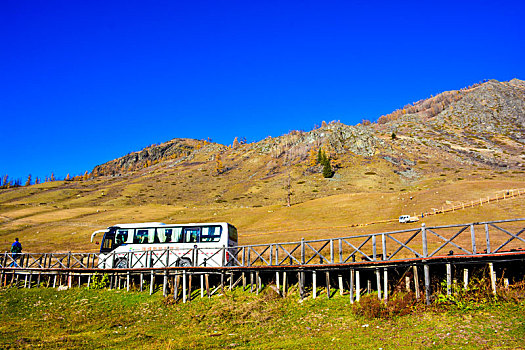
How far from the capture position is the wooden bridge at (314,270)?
15.1 m

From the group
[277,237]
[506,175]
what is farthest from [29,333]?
[506,175]

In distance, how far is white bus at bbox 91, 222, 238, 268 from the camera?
27.4 m

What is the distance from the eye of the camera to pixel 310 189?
4119 inches

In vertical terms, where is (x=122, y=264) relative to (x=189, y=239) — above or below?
below

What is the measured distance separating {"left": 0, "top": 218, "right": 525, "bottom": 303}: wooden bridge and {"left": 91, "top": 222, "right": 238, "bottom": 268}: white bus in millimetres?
223

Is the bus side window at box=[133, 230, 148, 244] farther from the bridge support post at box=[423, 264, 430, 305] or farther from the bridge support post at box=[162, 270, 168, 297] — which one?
the bridge support post at box=[423, 264, 430, 305]

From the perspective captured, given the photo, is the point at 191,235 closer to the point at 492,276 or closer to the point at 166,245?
the point at 166,245

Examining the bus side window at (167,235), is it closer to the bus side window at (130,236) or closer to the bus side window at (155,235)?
the bus side window at (155,235)

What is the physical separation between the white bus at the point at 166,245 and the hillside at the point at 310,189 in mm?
19922

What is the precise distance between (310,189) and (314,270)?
3378 inches

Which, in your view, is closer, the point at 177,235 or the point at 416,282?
the point at 416,282

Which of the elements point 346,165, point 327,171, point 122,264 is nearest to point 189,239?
point 122,264

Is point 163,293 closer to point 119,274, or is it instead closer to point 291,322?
point 119,274

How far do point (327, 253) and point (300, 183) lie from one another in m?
79.6
